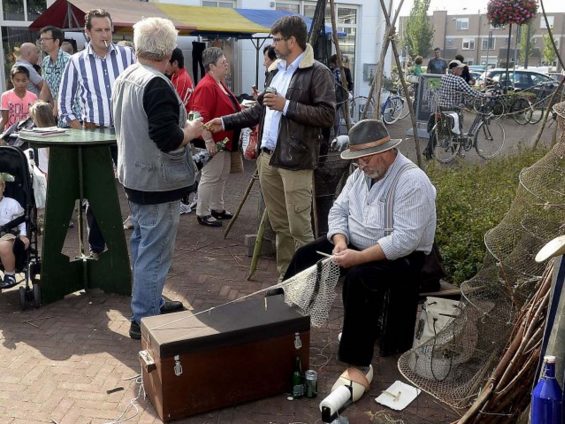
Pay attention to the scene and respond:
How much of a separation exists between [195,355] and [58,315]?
6.05ft

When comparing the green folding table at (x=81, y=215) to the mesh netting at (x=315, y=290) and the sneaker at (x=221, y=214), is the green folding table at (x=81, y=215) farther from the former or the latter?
the sneaker at (x=221, y=214)

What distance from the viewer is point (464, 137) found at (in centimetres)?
1109

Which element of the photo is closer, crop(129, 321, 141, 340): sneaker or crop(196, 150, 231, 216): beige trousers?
crop(129, 321, 141, 340): sneaker

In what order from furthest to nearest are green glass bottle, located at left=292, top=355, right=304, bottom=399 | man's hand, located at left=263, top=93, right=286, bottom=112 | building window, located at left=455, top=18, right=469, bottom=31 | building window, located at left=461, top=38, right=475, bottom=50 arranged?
building window, located at left=455, top=18, right=469, bottom=31 → building window, located at left=461, top=38, right=475, bottom=50 → man's hand, located at left=263, top=93, right=286, bottom=112 → green glass bottle, located at left=292, top=355, right=304, bottom=399

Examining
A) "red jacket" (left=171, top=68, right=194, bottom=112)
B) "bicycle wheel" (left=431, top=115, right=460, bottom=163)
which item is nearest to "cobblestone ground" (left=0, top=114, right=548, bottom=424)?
"red jacket" (left=171, top=68, right=194, bottom=112)

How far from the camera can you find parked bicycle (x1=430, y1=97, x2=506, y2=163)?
1102 centimetres

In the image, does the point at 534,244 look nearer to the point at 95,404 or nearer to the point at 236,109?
the point at 95,404

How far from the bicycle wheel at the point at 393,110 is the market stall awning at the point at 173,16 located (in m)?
4.37

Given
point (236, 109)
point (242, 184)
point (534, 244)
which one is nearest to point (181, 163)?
point (534, 244)

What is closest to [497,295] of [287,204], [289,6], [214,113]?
[287,204]

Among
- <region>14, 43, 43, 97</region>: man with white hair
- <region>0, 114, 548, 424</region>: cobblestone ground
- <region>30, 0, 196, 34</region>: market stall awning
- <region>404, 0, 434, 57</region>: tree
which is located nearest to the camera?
<region>0, 114, 548, 424</region>: cobblestone ground

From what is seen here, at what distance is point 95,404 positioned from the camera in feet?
11.5

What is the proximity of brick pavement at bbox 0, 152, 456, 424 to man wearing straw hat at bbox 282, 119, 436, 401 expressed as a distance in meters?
0.30

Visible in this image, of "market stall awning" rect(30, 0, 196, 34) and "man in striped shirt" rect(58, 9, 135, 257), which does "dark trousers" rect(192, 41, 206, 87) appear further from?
"man in striped shirt" rect(58, 9, 135, 257)
